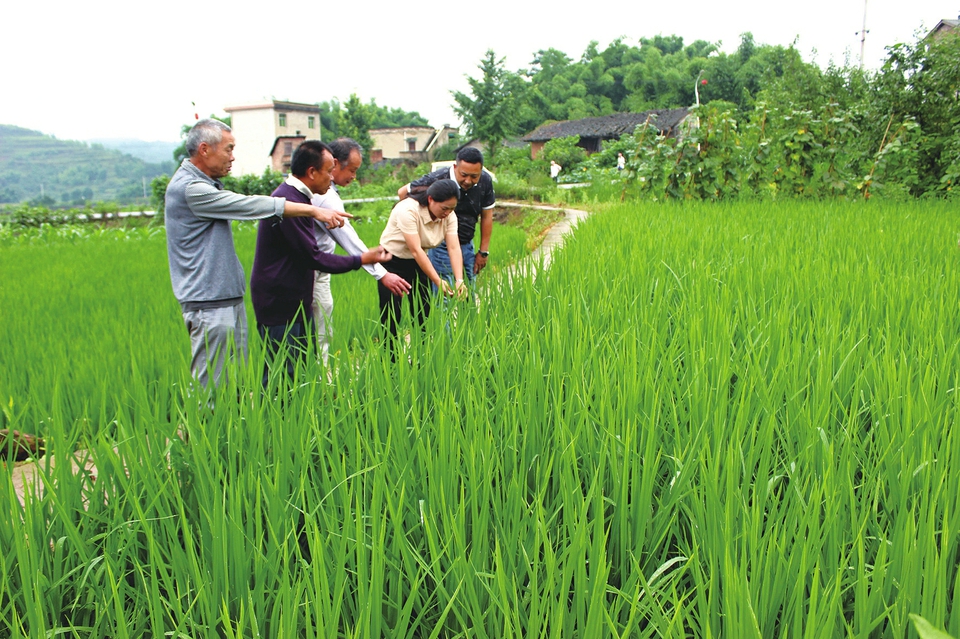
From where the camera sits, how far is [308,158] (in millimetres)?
3207

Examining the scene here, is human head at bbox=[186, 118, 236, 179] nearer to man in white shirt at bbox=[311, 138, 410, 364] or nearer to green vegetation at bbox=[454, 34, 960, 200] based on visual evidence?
man in white shirt at bbox=[311, 138, 410, 364]

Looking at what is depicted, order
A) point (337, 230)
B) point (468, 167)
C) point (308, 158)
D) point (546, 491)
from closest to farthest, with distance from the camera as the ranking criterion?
point (546, 491) → point (308, 158) → point (337, 230) → point (468, 167)

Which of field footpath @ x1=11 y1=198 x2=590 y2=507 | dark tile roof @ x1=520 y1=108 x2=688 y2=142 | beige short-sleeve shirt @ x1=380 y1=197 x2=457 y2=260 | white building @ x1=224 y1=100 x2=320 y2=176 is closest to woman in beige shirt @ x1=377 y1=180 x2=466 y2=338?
beige short-sleeve shirt @ x1=380 y1=197 x2=457 y2=260

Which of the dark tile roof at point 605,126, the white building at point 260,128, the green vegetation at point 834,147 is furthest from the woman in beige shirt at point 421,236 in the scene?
the white building at point 260,128

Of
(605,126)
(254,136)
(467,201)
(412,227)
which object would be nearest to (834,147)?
(467,201)

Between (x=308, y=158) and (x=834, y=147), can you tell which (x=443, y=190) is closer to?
(x=308, y=158)

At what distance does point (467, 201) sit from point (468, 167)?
16.7 inches

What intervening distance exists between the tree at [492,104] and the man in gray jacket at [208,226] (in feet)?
107

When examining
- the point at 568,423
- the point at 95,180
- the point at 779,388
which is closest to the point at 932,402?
the point at 779,388

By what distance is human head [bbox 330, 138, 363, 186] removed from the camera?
150 inches

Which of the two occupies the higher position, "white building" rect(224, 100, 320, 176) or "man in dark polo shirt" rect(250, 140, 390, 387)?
"white building" rect(224, 100, 320, 176)

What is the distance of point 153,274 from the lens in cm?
656

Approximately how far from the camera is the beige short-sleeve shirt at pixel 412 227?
375cm

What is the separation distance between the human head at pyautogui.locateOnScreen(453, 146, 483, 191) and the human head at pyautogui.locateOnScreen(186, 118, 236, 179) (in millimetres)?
1345
